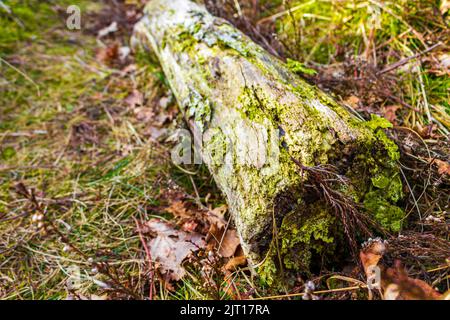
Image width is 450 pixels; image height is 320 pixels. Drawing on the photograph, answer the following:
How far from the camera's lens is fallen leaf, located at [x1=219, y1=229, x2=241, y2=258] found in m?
1.98

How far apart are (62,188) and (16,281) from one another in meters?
0.79

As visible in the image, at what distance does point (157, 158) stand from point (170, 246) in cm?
90

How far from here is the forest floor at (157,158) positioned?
5.96 ft

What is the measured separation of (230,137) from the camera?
1.93m

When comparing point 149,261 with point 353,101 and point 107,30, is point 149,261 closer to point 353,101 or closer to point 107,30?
point 353,101

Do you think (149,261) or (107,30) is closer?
(149,261)

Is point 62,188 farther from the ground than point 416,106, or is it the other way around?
point 416,106

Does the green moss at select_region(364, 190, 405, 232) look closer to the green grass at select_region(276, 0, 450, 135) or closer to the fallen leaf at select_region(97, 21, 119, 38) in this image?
the green grass at select_region(276, 0, 450, 135)

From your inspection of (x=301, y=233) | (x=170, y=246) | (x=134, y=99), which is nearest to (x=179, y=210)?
(x=170, y=246)

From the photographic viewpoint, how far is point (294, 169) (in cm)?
165

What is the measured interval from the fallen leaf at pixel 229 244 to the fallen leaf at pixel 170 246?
5.4 inches

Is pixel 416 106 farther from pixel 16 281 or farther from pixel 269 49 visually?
pixel 16 281

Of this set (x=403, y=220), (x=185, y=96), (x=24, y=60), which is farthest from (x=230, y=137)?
(x=24, y=60)

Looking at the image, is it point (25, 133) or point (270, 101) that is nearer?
point (270, 101)
